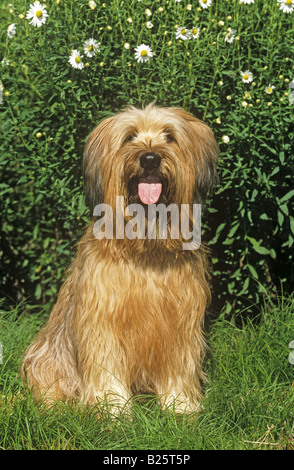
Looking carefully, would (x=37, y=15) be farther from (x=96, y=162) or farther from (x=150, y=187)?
(x=150, y=187)

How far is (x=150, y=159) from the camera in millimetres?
3307

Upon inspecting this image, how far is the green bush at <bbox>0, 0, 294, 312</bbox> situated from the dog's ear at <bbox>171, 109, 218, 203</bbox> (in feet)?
1.53

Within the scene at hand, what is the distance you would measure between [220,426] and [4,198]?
253 centimetres

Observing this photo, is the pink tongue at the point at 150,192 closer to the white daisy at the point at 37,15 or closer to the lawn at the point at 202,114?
the lawn at the point at 202,114

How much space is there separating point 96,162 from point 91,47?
91cm

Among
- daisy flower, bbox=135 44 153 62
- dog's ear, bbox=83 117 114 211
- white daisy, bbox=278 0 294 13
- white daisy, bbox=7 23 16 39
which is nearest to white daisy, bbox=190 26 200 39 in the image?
daisy flower, bbox=135 44 153 62

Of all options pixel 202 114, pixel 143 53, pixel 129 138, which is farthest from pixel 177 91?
pixel 129 138

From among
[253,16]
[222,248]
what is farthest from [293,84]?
[222,248]

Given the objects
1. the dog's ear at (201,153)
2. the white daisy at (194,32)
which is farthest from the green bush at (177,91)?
the dog's ear at (201,153)

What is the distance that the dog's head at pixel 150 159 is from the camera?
3381mm

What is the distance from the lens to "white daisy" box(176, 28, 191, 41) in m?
4.11

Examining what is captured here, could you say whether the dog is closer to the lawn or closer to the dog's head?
the dog's head
